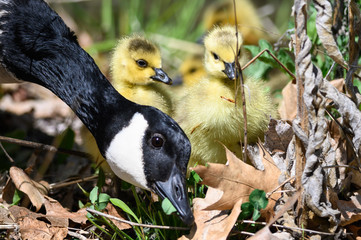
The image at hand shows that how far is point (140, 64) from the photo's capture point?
3.37m

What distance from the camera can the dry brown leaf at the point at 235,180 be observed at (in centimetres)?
242

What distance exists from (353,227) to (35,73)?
80.1 inches

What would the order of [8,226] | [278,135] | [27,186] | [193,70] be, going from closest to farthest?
[8,226] → [278,135] → [27,186] → [193,70]

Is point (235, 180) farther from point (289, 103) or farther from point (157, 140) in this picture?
point (289, 103)

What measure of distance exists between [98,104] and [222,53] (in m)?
0.79

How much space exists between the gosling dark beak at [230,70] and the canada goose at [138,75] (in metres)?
0.44

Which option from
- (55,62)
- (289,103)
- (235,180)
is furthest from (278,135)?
(55,62)

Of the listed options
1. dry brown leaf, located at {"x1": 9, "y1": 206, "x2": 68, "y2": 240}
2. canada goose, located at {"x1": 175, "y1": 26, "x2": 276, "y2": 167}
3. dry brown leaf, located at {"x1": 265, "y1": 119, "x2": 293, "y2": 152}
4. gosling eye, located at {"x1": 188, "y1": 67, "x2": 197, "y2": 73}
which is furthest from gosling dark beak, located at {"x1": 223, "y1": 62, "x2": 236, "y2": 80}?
gosling eye, located at {"x1": 188, "y1": 67, "x2": 197, "y2": 73}

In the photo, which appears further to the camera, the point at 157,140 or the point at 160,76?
the point at 160,76

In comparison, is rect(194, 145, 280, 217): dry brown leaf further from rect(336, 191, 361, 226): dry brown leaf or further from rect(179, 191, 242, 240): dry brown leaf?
rect(336, 191, 361, 226): dry brown leaf

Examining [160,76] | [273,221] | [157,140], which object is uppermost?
[160,76]

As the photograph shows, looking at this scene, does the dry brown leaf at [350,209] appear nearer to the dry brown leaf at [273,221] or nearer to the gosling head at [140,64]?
the dry brown leaf at [273,221]

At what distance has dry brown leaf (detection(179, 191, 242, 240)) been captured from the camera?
7.88 ft

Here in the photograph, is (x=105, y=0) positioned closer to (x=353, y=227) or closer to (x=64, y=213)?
(x=64, y=213)
